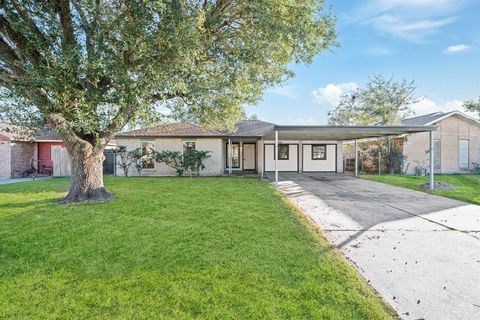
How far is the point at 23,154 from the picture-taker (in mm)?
18250

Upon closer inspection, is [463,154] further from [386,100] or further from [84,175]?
[84,175]

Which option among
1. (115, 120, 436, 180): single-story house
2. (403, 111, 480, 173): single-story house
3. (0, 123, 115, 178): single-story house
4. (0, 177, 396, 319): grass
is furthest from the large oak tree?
(403, 111, 480, 173): single-story house

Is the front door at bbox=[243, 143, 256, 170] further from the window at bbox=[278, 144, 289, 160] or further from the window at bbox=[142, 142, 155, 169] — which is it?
the window at bbox=[142, 142, 155, 169]

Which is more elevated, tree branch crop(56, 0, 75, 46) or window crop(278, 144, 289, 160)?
tree branch crop(56, 0, 75, 46)

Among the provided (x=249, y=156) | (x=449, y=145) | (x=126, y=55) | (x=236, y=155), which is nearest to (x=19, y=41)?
(x=126, y=55)

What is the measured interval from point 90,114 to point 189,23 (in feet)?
10.4

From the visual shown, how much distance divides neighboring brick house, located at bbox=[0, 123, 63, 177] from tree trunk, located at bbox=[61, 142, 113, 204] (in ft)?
31.9

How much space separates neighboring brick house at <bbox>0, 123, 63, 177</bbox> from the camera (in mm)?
17109

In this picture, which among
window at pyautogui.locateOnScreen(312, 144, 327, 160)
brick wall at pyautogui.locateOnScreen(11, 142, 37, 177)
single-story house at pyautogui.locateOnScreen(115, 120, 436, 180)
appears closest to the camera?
single-story house at pyautogui.locateOnScreen(115, 120, 436, 180)

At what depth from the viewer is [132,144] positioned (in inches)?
678

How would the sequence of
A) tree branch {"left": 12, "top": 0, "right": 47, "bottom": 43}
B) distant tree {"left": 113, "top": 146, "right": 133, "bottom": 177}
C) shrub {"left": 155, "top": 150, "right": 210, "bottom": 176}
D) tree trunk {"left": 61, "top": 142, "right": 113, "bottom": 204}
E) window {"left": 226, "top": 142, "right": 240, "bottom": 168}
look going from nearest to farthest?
tree branch {"left": 12, "top": 0, "right": 47, "bottom": 43} < tree trunk {"left": 61, "top": 142, "right": 113, "bottom": 204} < shrub {"left": 155, "top": 150, "right": 210, "bottom": 176} < distant tree {"left": 113, "top": 146, "right": 133, "bottom": 177} < window {"left": 226, "top": 142, "right": 240, "bottom": 168}

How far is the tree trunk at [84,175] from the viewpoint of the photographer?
333 inches

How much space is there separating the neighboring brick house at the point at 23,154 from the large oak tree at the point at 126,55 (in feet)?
37.1

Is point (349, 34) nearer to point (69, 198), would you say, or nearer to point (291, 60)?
point (291, 60)
